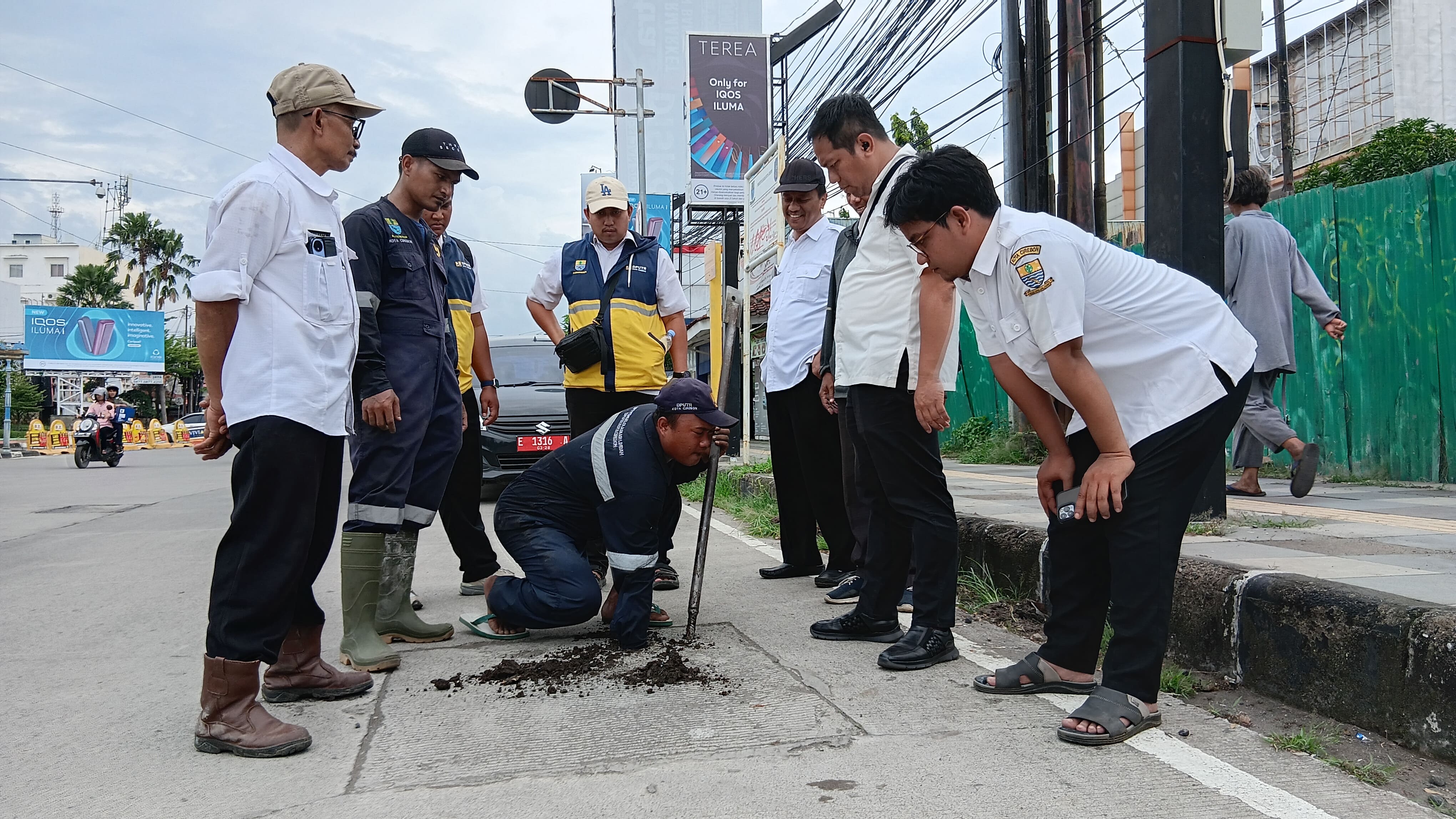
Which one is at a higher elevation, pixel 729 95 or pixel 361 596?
pixel 729 95

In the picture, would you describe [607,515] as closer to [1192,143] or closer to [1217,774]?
[1217,774]

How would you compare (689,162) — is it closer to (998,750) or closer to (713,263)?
(713,263)

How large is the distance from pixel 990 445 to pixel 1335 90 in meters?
16.2

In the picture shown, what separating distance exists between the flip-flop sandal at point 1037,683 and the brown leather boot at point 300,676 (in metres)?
1.93

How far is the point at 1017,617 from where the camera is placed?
3969mm

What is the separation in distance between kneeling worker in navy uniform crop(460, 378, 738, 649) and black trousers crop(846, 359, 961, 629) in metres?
0.54

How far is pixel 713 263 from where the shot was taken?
1147 cm

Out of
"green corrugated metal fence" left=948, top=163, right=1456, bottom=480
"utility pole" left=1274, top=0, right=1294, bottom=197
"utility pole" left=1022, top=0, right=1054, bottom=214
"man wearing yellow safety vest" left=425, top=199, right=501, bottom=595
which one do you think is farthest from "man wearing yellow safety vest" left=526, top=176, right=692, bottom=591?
"utility pole" left=1274, top=0, right=1294, bottom=197

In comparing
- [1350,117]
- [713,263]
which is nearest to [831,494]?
[713,263]

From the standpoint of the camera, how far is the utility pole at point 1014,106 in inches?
387

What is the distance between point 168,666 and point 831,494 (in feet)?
9.16

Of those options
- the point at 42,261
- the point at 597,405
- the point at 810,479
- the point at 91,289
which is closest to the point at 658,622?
the point at 810,479

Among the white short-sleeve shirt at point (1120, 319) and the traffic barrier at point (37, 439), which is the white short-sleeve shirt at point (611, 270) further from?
the traffic barrier at point (37, 439)

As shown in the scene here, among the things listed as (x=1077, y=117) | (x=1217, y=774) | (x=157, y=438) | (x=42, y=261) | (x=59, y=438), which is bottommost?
(x=1217, y=774)
